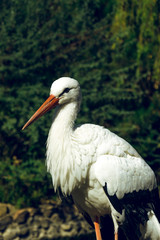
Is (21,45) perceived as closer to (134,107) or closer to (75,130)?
(134,107)

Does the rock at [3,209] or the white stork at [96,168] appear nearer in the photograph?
the white stork at [96,168]

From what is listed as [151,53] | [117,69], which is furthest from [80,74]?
[151,53]

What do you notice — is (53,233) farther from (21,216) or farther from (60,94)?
(60,94)

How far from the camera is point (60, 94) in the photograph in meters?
3.80

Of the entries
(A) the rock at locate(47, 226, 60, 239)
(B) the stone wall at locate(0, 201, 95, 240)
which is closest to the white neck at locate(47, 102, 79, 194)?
(B) the stone wall at locate(0, 201, 95, 240)

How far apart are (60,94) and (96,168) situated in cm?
76

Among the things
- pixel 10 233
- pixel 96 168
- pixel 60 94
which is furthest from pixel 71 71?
pixel 96 168

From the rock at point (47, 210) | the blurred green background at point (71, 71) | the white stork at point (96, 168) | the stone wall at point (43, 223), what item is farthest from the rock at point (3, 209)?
the white stork at point (96, 168)

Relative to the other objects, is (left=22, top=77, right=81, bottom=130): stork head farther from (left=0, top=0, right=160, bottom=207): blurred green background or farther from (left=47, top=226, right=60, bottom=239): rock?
(left=47, top=226, right=60, bottom=239): rock

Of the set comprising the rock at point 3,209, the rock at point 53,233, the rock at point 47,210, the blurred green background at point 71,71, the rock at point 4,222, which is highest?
the blurred green background at point 71,71

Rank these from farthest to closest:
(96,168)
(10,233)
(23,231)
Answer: (23,231), (10,233), (96,168)

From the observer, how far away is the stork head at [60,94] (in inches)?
149

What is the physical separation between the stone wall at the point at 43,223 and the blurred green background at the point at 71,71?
23cm

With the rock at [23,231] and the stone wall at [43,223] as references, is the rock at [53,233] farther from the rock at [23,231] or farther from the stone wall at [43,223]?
the rock at [23,231]
